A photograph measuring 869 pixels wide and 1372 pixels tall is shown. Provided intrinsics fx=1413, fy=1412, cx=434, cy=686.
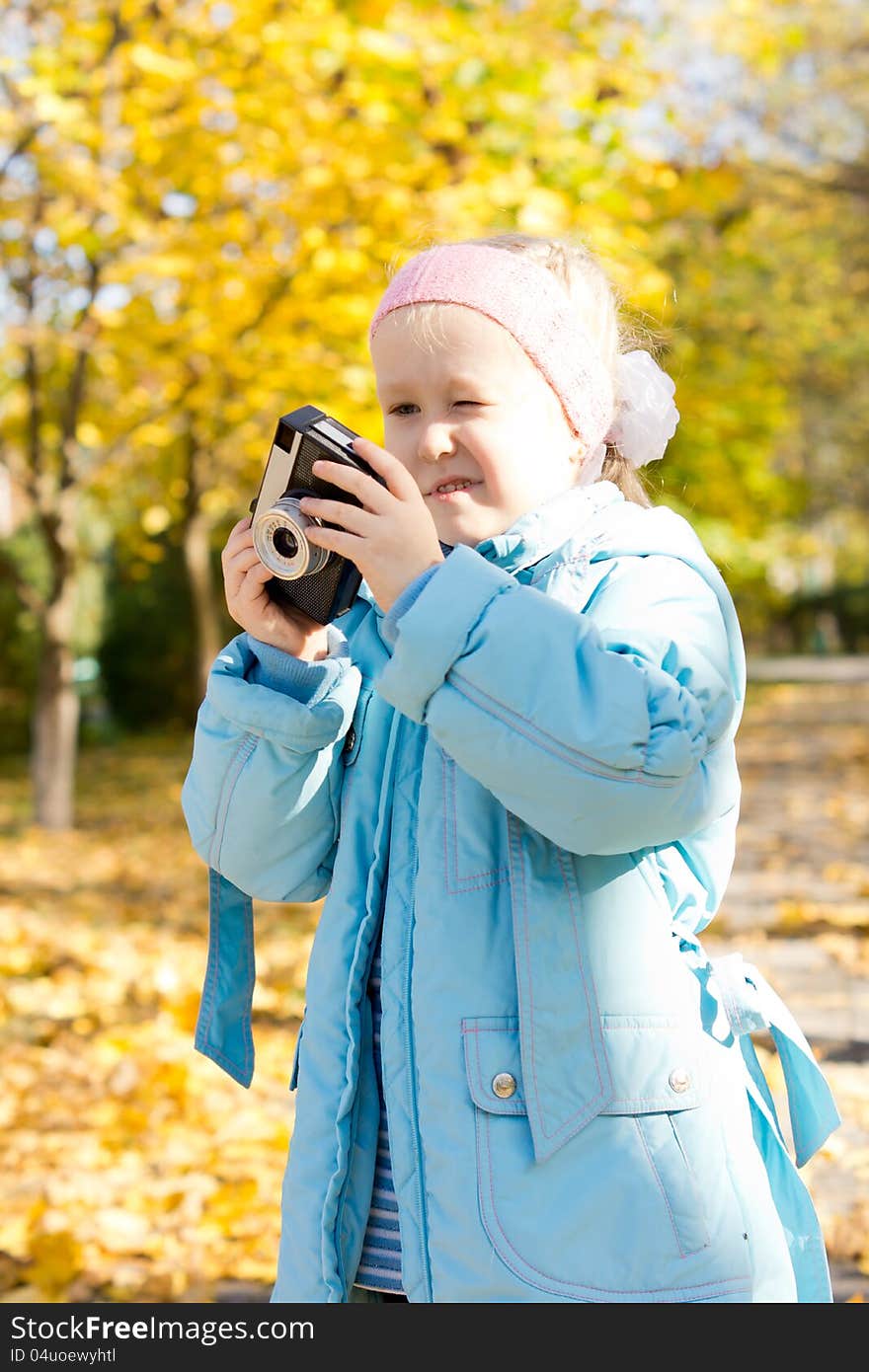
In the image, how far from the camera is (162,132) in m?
7.32

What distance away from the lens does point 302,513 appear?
160 centimetres

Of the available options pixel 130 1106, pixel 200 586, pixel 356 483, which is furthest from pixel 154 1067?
pixel 200 586

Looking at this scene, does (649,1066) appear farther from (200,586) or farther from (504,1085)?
(200,586)

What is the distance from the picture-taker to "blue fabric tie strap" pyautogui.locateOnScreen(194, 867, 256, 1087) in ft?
6.16

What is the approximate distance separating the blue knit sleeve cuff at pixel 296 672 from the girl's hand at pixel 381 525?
204 millimetres

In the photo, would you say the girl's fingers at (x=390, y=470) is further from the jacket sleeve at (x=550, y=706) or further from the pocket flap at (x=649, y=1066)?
the pocket flap at (x=649, y=1066)

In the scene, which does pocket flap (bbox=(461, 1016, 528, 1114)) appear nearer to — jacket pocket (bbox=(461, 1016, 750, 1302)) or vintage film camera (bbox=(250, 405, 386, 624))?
jacket pocket (bbox=(461, 1016, 750, 1302))

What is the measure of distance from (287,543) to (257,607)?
0.40 ft

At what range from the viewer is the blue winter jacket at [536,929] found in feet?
4.78

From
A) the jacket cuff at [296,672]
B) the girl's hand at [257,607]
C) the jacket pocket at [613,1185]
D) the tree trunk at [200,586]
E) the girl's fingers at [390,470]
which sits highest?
the girl's fingers at [390,470]

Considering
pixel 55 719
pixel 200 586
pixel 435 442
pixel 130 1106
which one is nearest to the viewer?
pixel 435 442

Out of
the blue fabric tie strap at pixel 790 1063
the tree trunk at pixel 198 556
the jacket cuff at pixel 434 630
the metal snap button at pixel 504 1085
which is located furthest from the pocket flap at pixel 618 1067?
the tree trunk at pixel 198 556
